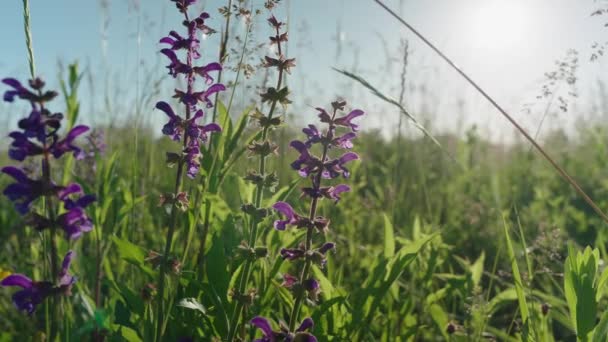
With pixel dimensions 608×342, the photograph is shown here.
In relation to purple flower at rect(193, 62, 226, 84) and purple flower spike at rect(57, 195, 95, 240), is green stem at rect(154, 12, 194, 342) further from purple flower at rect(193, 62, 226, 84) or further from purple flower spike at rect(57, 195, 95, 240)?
purple flower spike at rect(57, 195, 95, 240)

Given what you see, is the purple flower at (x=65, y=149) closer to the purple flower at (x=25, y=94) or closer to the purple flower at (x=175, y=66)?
the purple flower at (x=25, y=94)

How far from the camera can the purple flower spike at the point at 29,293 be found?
1.39 metres

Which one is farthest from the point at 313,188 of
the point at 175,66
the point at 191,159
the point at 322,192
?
the point at 175,66

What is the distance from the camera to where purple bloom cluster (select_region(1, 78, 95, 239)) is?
1.25 metres

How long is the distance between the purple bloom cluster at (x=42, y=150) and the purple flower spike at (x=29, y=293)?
0.17m

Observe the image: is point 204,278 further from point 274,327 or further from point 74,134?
point 74,134

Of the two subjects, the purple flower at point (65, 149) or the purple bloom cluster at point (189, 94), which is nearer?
the purple flower at point (65, 149)

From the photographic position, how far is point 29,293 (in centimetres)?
143

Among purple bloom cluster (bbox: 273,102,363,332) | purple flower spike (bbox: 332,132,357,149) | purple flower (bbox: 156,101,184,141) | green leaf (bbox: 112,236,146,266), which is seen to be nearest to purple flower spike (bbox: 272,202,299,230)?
purple bloom cluster (bbox: 273,102,363,332)

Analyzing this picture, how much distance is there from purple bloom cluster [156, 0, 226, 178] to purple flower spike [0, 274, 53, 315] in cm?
53

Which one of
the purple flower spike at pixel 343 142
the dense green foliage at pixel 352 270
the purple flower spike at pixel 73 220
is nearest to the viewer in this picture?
the purple flower spike at pixel 73 220

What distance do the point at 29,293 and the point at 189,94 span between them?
75 cm

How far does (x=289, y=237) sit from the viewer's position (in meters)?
2.35

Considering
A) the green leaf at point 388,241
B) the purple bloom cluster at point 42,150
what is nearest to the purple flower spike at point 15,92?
the purple bloom cluster at point 42,150
